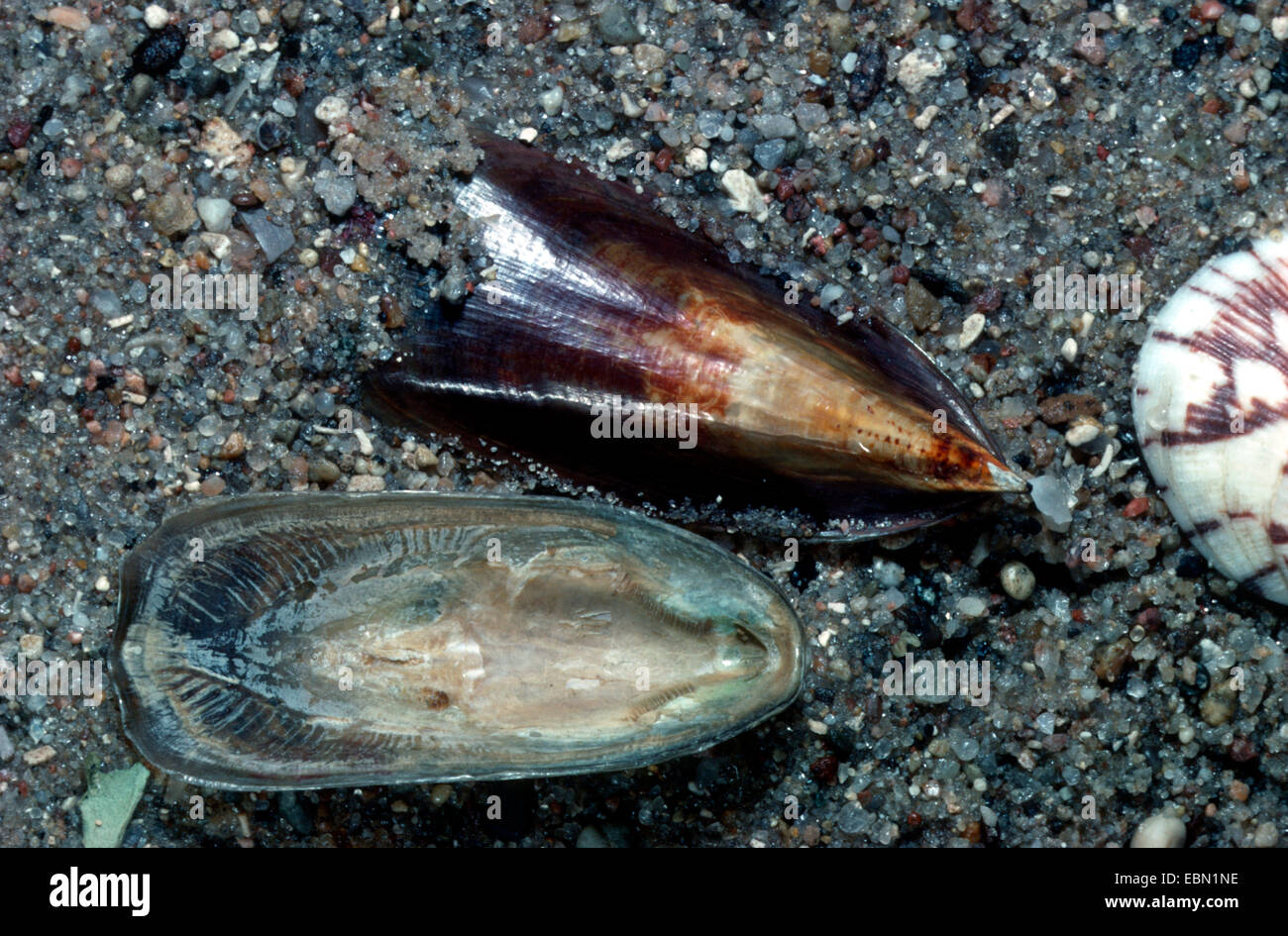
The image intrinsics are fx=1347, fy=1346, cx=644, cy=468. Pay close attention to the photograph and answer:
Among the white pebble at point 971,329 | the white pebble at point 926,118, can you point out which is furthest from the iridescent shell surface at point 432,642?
the white pebble at point 926,118

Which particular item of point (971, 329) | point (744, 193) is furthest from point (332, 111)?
point (971, 329)

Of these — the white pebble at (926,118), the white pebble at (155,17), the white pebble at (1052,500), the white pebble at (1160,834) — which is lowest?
the white pebble at (1160,834)

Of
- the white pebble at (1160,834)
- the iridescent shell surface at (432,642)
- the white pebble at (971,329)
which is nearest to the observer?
the iridescent shell surface at (432,642)

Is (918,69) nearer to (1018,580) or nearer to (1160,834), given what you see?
(1018,580)

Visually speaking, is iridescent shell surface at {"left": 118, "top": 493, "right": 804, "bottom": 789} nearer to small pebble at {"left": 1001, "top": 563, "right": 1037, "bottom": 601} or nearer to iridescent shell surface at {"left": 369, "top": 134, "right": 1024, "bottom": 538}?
iridescent shell surface at {"left": 369, "top": 134, "right": 1024, "bottom": 538}

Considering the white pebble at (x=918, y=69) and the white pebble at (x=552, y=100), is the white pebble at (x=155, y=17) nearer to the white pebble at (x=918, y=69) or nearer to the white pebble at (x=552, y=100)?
the white pebble at (x=552, y=100)

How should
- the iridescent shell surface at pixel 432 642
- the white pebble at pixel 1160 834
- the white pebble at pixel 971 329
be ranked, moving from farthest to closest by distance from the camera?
the white pebble at pixel 971 329 < the white pebble at pixel 1160 834 < the iridescent shell surface at pixel 432 642
